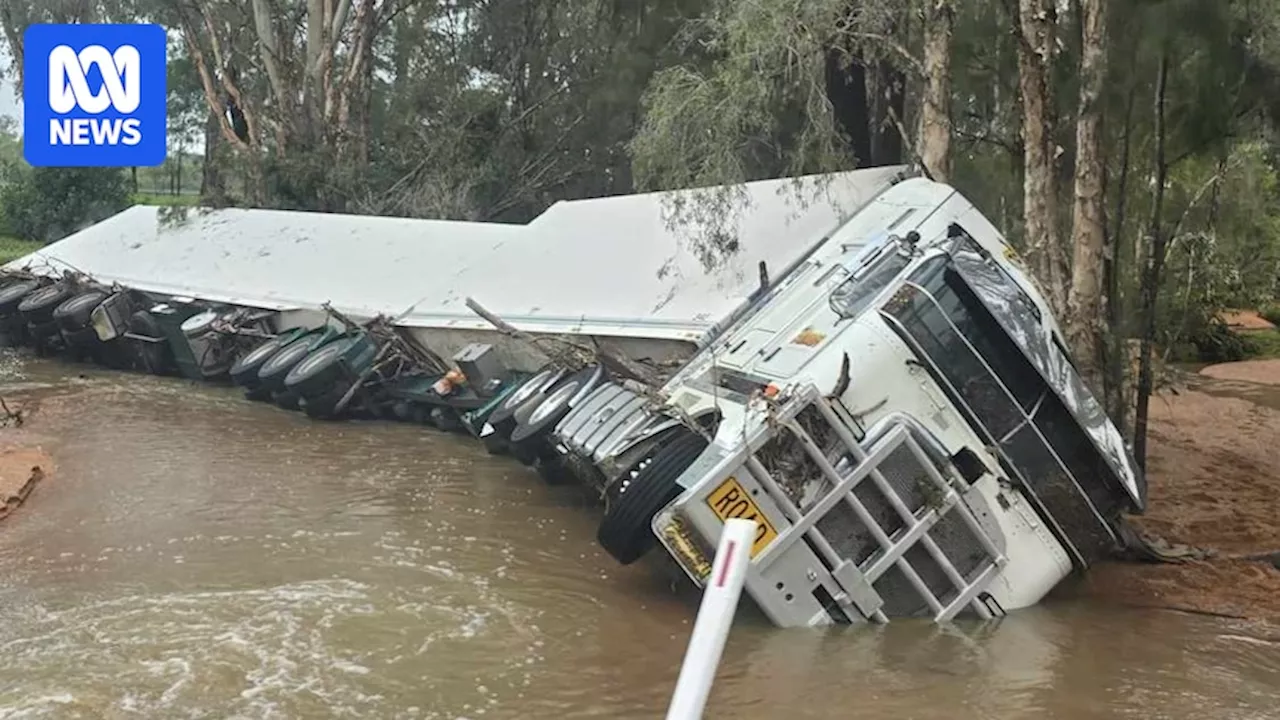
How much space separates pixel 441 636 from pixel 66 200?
30.9 meters

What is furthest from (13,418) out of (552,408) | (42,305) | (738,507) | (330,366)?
(738,507)

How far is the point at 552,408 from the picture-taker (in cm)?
1095

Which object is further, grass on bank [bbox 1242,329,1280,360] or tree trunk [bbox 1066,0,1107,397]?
grass on bank [bbox 1242,329,1280,360]

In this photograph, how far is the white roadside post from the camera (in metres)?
2.32

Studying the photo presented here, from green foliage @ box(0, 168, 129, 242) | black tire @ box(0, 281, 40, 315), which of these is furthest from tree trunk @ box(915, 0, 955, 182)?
green foliage @ box(0, 168, 129, 242)

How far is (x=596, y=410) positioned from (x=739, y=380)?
1.60 m

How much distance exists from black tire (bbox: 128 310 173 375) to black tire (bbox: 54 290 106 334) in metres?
0.53

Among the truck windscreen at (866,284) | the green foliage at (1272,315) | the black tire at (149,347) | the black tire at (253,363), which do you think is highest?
the truck windscreen at (866,284)

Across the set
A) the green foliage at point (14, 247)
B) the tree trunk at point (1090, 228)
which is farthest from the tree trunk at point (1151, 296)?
the green foliage at point (14, 247)

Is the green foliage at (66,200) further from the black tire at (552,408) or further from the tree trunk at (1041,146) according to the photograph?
the tree trunk at (1041,146)

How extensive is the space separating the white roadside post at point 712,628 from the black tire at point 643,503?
17.4 ft

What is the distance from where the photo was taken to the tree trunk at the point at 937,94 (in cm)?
1232

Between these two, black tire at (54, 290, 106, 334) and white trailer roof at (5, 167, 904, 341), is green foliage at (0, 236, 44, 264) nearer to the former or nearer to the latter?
white trailer roof at (5, 167, 904, 341)

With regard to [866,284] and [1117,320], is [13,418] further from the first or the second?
[1117,320]
